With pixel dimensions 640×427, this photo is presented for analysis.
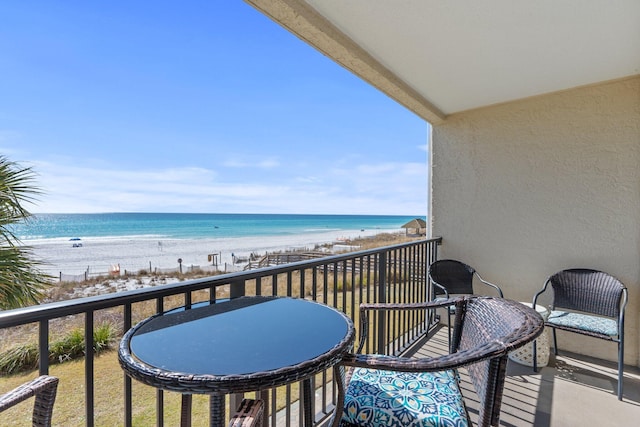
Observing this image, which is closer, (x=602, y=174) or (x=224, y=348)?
(x=224, y=348)

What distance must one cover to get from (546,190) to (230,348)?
3353mm

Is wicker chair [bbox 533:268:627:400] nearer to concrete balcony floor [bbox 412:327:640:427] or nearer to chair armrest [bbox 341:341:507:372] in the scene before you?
concrete balcony floor [bbox 412:327:640:427]

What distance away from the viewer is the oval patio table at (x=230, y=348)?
735 mm

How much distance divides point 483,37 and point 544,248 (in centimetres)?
218

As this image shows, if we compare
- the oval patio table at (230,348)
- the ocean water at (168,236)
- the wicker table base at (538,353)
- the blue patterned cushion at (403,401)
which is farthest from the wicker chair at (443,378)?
the ocean water at (168,236)

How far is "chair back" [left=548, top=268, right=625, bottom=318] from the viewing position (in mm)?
2506

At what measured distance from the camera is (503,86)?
2812mm

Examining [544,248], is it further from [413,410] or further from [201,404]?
[201,404]

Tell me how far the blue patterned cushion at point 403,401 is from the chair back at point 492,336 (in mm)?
114

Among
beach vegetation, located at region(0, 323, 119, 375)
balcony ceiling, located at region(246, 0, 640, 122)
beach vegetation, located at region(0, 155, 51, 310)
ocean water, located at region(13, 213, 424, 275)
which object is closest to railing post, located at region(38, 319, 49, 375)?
balcony ceiling, located at region(246, 0, 640, 122)

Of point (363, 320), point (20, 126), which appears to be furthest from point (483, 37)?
point (20, 126)

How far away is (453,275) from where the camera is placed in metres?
3.31

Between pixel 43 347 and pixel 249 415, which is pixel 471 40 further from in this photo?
pixel 43 347

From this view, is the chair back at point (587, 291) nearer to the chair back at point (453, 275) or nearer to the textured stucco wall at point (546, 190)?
the textured stucco wall at point (546, 190)
